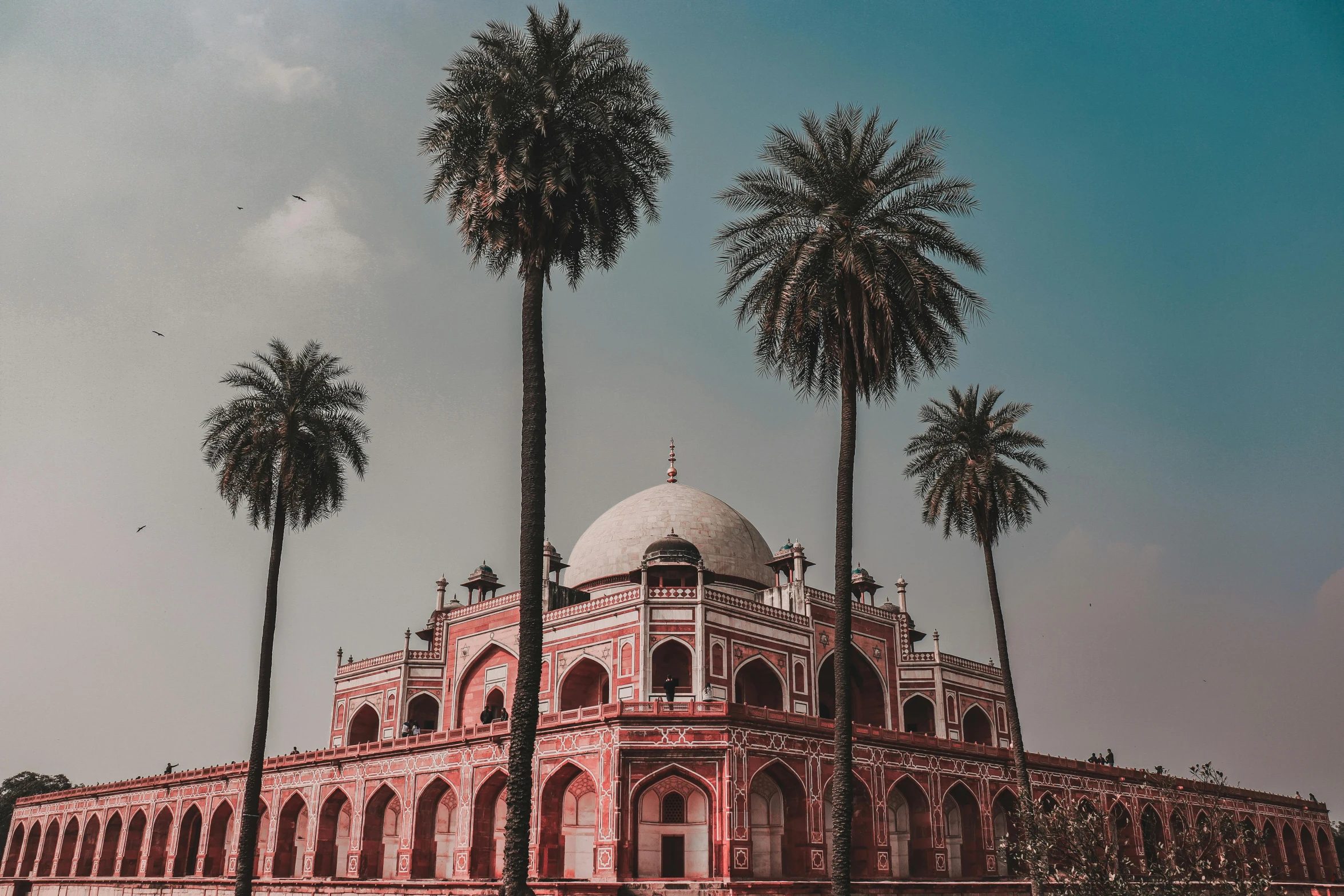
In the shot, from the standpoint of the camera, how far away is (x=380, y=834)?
3734 cm

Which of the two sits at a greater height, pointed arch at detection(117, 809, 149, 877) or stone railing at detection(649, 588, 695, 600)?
stone railing at detection(649, 588, 695, 600)

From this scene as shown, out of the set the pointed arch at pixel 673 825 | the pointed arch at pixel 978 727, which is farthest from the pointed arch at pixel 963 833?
the pointed arch at pixel 978 727

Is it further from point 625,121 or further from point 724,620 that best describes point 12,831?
point 625,121

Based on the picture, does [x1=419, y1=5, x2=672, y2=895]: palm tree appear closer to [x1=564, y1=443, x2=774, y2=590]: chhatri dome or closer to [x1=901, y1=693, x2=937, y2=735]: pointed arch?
[x1=564, y1=443, x2=774, y2=590]: chhatri dome

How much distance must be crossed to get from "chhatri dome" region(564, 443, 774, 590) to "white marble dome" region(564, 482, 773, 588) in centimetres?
4

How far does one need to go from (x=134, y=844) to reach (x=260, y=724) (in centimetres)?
2865

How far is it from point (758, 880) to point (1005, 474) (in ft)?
50.4

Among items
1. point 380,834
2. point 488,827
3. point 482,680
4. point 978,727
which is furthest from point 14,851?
point 978,727

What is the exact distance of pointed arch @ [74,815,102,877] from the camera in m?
53.9

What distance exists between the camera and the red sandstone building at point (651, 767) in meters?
29.7

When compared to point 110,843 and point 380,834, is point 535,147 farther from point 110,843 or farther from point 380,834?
point 110,843

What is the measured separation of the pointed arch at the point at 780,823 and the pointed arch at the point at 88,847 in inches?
1591

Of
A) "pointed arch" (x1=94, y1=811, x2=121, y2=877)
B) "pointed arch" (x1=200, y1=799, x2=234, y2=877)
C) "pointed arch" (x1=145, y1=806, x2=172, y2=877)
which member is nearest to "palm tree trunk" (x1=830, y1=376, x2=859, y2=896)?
"pointed arch" (x1=200, y1=799, x2=234, y2=877)

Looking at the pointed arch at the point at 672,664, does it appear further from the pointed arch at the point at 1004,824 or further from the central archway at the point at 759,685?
the pointed arch at the point at 1004,824
